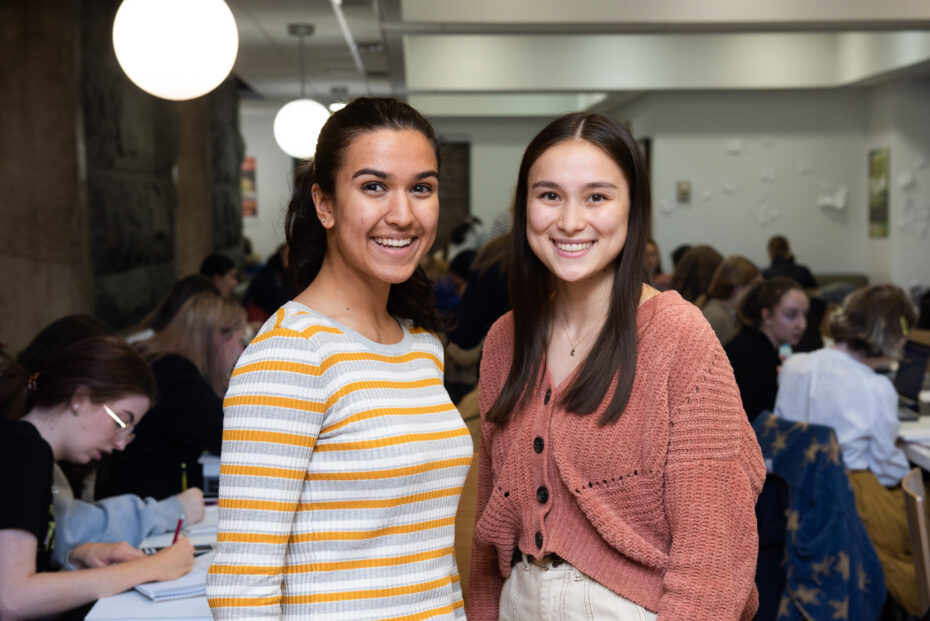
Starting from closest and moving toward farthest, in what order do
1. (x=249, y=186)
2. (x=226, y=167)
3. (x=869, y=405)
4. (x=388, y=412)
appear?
(x=388, y=412) < (x=869, y=405) < (x=226, y=167) < (x=249, y=186)

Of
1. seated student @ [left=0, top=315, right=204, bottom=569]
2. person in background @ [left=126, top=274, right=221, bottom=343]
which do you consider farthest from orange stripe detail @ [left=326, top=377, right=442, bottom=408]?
person in background @ [left=126, top=274, right=221, bottom=343]

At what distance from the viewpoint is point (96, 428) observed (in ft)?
8.03

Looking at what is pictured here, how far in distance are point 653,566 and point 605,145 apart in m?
0.64

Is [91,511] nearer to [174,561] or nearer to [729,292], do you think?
[174,561]

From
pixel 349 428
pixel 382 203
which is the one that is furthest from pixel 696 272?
pixel 349 428

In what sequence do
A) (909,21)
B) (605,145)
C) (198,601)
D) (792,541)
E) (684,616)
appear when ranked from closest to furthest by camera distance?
(684,616), (605,145), (198,601), (792,541), (909,21)

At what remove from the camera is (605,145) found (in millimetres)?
1506

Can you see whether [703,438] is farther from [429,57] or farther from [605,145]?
[429,57]

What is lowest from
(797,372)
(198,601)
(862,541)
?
(862,541)

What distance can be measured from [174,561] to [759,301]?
9.63 ft

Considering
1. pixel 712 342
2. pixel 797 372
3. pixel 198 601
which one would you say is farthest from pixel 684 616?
pixel 797 372

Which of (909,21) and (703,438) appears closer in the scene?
(703,438)

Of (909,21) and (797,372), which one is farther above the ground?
(909,21)

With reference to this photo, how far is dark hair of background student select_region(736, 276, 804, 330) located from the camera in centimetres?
434
